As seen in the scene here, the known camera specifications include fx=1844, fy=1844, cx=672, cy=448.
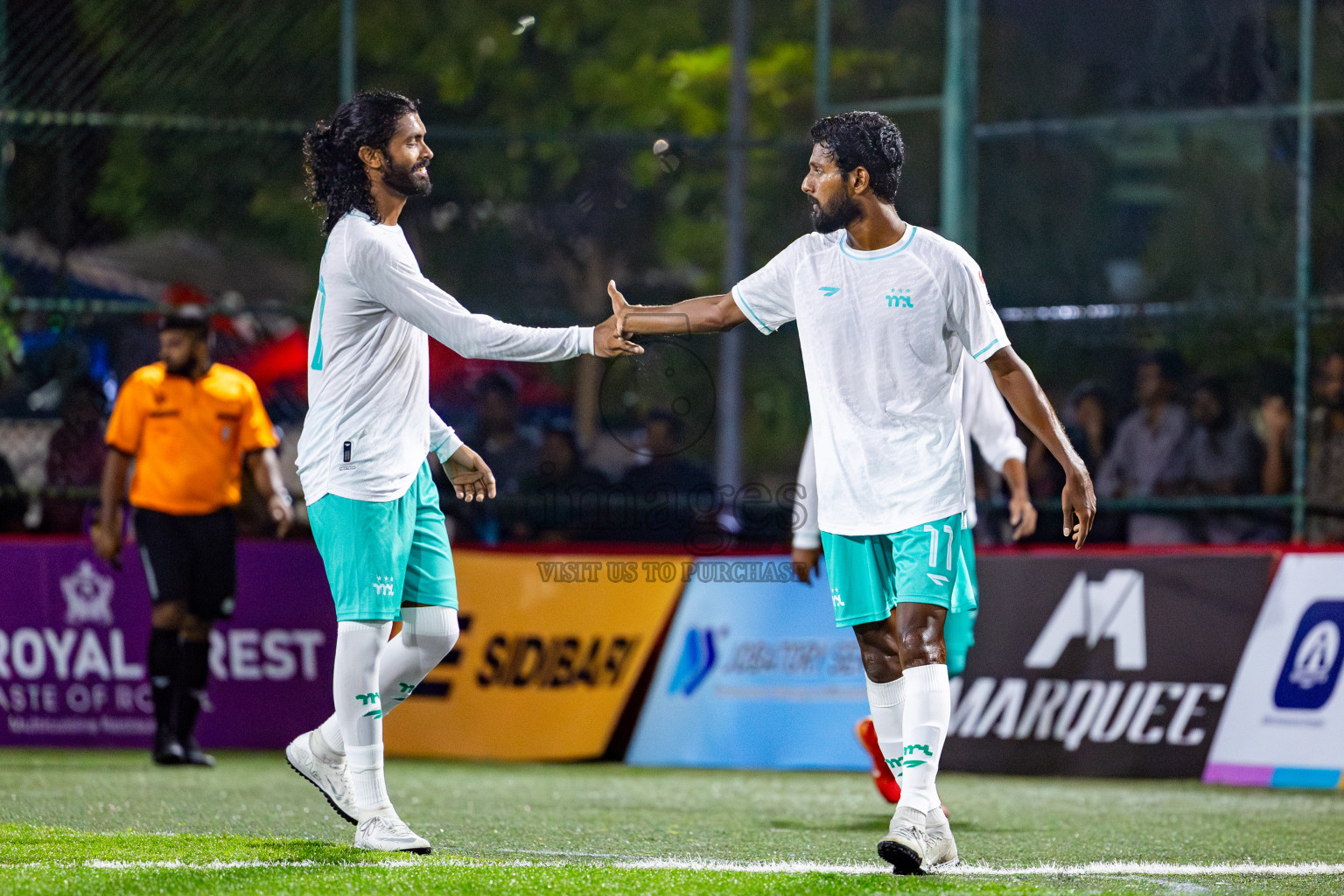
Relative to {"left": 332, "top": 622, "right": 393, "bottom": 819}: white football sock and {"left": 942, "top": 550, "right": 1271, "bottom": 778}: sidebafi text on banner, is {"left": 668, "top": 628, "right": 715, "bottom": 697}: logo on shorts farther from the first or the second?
{"left": 332, "top": 622, "right": 393, "bottom": 819}: white football sock

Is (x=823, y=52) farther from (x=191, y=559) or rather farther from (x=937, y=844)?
(x=937, y=844)

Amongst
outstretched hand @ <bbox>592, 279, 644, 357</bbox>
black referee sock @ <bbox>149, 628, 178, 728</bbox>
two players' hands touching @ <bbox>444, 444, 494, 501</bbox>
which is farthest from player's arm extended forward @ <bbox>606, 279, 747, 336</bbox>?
black referee sock @ <bbox>149, 628, 178, 728</bbox>

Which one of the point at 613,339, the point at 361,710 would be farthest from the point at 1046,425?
the point at 361,710

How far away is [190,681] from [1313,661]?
18.9ft

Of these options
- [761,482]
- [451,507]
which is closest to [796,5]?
[761,482]

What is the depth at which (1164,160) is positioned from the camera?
38.9 ft

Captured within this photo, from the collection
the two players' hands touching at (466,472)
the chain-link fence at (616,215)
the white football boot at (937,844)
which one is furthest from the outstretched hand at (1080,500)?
the chain-link fence at (616,215)

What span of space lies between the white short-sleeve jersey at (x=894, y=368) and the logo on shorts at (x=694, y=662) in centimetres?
478

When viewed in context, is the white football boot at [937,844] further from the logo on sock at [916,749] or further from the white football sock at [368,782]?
the white football sock at [368,782]

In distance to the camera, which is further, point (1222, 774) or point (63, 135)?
point (63, 135)

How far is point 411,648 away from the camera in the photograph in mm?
5910

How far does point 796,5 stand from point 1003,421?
1461cm

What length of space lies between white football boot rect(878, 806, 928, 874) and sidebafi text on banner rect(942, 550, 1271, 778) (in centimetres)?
452

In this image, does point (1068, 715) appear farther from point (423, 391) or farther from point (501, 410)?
point (423, 391)
